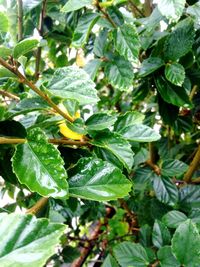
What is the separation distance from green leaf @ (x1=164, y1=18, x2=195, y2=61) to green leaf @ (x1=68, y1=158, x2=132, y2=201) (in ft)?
1.07

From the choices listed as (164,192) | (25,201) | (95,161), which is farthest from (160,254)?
(25,201)

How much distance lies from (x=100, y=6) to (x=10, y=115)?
0.27 m

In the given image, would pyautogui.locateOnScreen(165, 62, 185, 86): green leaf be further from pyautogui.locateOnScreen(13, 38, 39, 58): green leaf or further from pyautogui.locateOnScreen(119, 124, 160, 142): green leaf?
pyautogui.locateOnScreen(13, 38, 39, 58): green leaf

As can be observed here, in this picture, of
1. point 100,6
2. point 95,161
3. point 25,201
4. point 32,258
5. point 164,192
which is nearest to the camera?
point 32,258

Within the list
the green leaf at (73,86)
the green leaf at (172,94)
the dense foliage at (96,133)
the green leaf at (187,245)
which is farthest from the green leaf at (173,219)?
the green leaf at (73,86)

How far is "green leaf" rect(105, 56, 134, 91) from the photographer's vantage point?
0.67 m

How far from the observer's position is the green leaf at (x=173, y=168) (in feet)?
2.41

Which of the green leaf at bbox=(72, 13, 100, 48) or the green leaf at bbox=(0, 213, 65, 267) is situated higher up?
the green leaf at bbox=(72, 13, 100, 48)

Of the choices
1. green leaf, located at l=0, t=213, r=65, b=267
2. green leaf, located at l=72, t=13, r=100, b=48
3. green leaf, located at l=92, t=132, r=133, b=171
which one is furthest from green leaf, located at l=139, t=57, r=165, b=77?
green leaf, located at l=0, t=213, r=65, b=267

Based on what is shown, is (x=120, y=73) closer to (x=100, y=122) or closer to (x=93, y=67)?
(x=93, y=67)

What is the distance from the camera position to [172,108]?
2.55 feet

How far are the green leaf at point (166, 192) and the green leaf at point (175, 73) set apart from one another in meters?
0.20

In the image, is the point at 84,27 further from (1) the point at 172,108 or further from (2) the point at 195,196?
(2) the point at 195,196

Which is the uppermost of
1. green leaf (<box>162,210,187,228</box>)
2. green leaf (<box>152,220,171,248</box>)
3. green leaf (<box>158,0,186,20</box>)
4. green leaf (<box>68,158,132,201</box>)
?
green leaf (<box>158,0,186,20</box>)
